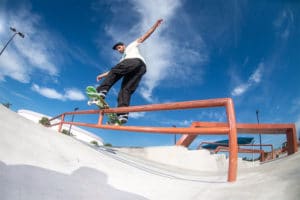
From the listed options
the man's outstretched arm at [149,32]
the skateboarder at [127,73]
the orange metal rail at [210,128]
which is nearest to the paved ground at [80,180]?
the orange metal rail at [210,128]

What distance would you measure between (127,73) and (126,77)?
0.20 m

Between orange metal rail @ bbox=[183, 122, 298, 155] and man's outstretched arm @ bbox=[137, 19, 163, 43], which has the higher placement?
man's outstretched arm @ bbox=[137, 19, 163, 43]

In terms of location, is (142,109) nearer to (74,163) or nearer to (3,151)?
(74,163)

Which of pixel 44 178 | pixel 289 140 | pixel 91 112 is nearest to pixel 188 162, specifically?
pixel 289 140

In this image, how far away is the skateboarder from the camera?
3.12 metres

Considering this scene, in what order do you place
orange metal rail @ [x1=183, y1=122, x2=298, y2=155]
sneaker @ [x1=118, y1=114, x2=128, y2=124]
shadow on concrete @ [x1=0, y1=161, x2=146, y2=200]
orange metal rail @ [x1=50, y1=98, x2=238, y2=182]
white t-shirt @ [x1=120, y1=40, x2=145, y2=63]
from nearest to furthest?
shadow on concrete @ [x1=0, y1=161, x2=146, y2=200]
orange metal rail @ [x1=50, y1=98, x2=238, y2=182]
sneaker @ [x1=118, y1=114, x2=128, y2=124]
white t-shirt @ [x1=120, y1=40, x2=145, y2=63]
orange metal rail @ [x1=183, y1=122, x2=298, y2=155]

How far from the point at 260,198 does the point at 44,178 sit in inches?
60.4

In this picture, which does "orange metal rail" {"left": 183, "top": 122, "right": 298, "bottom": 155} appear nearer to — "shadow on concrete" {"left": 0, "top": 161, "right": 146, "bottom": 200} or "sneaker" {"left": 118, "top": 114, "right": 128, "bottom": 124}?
"sneaker" {"left": 118, "top": 114, "right": 128, "bottom": 124}

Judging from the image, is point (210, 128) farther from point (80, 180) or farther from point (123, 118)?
point (123, 118)

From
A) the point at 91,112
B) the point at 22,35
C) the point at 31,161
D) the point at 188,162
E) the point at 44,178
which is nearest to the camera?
the point at 44,178

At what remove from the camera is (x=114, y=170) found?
1877 mm

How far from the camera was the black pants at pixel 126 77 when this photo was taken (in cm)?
Answer: 313

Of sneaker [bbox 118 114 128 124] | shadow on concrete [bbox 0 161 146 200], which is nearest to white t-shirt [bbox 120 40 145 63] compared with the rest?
sneaker [bbox 118 114 128 124]

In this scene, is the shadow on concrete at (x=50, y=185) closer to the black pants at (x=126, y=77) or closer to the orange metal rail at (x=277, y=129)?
the black pants at (x=126, y=77)
